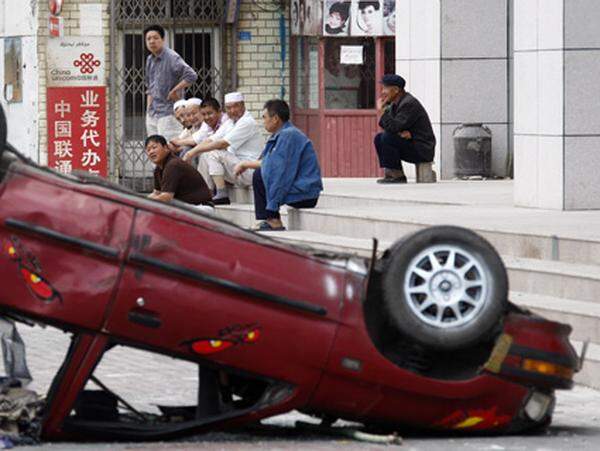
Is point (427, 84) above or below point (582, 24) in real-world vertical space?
below

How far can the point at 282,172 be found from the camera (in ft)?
57.9

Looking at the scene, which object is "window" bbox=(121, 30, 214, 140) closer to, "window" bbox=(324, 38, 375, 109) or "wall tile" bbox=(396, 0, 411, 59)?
"window" bbox=(324, 38, 375, 109)

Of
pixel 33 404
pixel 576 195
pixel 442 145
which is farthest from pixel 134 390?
pixel 442 145

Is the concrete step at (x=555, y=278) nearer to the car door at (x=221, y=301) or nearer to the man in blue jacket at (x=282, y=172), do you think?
the man in blue jacket at (x=282, y=172)

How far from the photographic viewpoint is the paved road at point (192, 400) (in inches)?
348

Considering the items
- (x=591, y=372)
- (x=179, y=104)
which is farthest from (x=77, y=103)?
(x=591, y=372)

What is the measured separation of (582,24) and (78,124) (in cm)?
813

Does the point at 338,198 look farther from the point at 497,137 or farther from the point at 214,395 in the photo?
the point at 214,395

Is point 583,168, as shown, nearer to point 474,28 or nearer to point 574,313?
point 574,313

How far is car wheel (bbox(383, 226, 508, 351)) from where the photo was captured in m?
8.61

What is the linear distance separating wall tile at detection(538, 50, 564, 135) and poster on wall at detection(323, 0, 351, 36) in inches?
400

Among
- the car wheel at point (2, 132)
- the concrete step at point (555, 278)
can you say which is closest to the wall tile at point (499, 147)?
the concrete step at point (555, 278)

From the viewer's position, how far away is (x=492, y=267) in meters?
8.67

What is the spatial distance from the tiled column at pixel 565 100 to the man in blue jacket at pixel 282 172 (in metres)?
2.09
